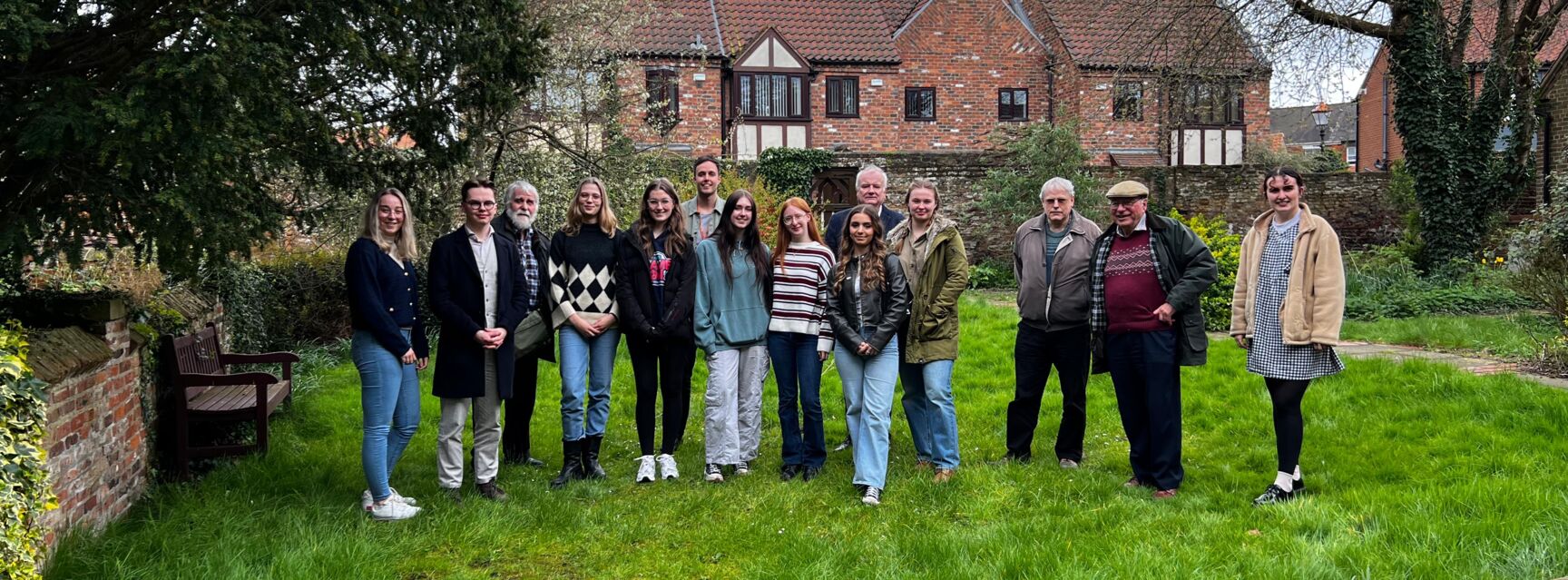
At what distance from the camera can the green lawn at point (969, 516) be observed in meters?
4.62

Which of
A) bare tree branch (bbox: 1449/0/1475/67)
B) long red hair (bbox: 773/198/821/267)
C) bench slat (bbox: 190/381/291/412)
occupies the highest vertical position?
bare tree branch (bbox: 1449/0/1475/67)

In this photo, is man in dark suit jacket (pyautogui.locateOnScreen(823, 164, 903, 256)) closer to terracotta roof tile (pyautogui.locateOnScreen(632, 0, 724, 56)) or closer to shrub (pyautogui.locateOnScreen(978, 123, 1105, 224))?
shrub (pyautogui.locateOnScreen(978, 123, 1105, 224))

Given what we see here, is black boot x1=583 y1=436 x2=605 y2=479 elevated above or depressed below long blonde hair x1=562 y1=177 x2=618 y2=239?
below

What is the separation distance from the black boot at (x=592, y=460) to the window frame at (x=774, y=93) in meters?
21.1

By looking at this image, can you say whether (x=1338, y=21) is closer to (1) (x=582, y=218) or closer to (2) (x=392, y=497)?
(1) (x=582, y=218)

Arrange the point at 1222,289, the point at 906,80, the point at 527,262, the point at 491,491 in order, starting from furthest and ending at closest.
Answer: the point at 906,80 → the point at 1222,289 → the point at 527,262 → the point at 491,491

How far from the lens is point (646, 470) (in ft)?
21.5

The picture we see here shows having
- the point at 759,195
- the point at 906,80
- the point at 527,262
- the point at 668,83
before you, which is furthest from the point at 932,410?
the point at 906,80

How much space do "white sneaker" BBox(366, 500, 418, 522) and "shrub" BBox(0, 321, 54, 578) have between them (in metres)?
1.61

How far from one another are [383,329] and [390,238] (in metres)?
0.55

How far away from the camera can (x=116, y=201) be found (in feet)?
15.1

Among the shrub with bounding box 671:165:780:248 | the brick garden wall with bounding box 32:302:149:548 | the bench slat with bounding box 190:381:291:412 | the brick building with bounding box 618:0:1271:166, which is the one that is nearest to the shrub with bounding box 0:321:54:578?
the brick garden wall with bounding box 32:302:149:548

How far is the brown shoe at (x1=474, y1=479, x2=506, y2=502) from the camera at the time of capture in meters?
6.07

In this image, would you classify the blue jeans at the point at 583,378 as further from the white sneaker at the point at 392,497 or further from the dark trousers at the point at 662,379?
the white sneaker at the point at 392,497
